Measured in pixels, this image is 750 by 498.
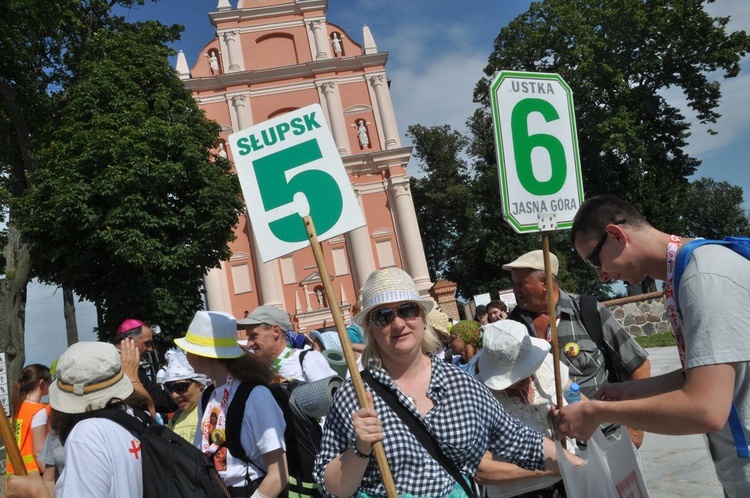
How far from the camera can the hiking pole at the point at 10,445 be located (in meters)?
2.61

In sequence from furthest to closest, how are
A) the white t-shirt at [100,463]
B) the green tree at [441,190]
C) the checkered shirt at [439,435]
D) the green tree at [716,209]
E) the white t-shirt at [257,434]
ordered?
1. the green tree at [716,209]
2. the green tree at [441,190]
3. the white t-shirt at [257,434]
4. the white t-shirt at [100,463]
5. the checkered shirt at [439,435]

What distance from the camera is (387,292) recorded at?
9.14 ft

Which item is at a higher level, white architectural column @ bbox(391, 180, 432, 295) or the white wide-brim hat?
white architectural column @ bbox(391, 180, 432, 295)

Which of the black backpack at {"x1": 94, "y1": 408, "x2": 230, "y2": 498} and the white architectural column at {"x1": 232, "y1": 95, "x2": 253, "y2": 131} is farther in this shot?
the white architectural column at {"x1": 232, "y1": 95, "x2": 253, "y2": 131}

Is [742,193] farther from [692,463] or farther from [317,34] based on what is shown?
[692,463]

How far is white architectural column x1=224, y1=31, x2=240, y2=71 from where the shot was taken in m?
43.0

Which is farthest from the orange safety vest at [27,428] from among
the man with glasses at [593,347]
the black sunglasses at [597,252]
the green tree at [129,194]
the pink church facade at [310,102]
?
the pink church facade at [310,102]

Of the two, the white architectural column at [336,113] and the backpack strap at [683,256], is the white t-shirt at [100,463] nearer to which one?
the backpack strap at [683,256]

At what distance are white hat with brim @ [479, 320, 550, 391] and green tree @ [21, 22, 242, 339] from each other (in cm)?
1920

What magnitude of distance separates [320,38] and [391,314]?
4361 centimetres

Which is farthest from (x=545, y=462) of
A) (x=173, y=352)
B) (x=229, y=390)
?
(x=173, y=352)

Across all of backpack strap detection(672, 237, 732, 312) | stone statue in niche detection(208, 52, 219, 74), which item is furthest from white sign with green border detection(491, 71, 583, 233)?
stone statue in niche detection(208, 52, 219, 74)

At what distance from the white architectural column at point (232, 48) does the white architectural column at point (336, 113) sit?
548 centimetres

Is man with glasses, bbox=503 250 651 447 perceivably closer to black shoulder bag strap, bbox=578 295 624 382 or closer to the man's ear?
black shoulder bag strap, bbox=578 295 624 382
